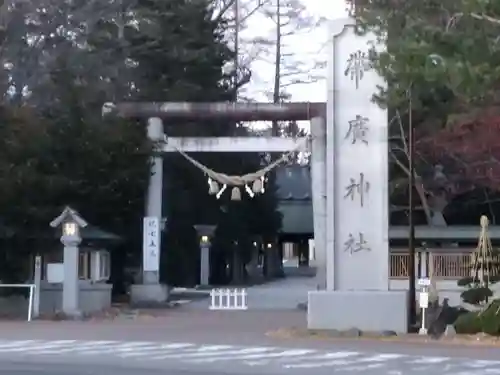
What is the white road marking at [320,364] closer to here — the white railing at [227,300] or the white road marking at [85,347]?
the white road marking at [85,347]

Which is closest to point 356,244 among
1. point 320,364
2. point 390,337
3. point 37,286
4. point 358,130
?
point 390,337

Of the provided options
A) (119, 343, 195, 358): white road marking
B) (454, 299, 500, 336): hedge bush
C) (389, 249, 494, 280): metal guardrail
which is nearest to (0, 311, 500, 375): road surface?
(119, 343, 195, 358): white road marking

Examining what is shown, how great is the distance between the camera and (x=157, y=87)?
129 ft

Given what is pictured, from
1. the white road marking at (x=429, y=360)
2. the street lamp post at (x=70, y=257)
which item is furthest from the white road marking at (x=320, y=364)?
the street lamp post at (x=70, y=257)

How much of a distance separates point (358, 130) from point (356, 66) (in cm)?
153

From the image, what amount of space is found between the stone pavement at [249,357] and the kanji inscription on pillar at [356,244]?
4.66m

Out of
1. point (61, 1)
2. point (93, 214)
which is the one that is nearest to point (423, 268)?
point (93, 214)

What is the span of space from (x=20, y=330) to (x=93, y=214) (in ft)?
33.7

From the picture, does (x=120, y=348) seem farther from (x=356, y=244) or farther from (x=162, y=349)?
(x=356, y=244)

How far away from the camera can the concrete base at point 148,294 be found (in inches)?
1240

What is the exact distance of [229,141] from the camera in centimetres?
3183

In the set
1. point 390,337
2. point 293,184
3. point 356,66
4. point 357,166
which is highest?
point 293,184

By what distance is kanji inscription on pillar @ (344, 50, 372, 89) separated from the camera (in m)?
22.8

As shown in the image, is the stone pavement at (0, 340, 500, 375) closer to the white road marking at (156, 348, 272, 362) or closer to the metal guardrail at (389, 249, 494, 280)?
the white road marking at (156, 348, 272, 362)
